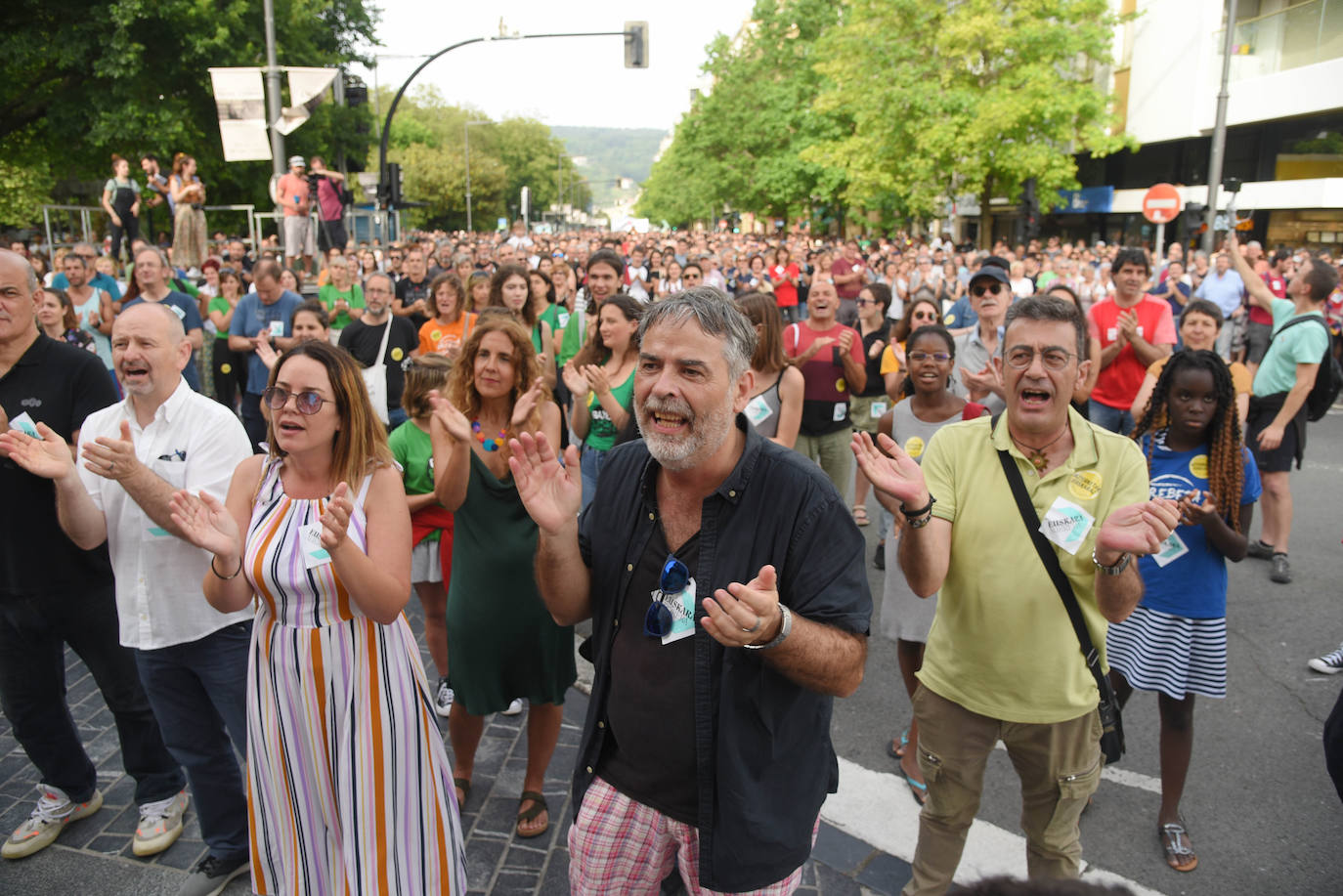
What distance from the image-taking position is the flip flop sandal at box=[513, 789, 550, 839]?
3680 mm

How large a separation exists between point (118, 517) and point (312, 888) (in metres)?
1.42

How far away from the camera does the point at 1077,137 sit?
29.8 m

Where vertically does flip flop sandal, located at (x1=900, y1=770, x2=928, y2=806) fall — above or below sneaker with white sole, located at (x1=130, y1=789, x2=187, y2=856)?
below

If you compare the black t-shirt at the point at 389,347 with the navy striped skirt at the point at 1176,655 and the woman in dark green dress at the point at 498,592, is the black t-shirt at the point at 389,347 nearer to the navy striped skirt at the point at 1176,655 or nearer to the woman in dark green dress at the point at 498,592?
the woman in dark green dress at the point at 498,592

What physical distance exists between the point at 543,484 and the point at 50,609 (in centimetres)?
232

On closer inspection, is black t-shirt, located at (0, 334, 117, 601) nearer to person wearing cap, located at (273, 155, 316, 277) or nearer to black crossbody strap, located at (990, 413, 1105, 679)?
black crossbody strap, located at (990, 413, 1105, 679)

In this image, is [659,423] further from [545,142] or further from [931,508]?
[545,142]

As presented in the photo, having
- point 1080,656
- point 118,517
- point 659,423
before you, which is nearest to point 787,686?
point 659,423

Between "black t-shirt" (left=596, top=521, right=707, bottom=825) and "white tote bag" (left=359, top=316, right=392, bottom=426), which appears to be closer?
"black t-shirt" (left=596, top=521, right=707, bottom=825)

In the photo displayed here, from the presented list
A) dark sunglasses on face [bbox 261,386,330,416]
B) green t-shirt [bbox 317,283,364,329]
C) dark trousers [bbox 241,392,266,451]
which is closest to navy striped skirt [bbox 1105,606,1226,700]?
dark sunglasses on face [bbox 261,386,330,416]

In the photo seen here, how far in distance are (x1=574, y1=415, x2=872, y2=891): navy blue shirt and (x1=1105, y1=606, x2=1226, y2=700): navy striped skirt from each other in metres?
1.79

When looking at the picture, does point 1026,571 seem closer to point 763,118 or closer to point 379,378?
point 379,378

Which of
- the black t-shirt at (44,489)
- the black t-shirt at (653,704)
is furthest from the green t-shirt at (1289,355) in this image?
the black t-shirt at (44,489)

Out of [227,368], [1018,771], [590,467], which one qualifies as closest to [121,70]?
[227,368]
